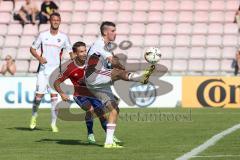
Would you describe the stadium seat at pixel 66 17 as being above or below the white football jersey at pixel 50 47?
above

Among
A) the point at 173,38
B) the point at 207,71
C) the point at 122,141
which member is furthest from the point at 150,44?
the point at 122,141

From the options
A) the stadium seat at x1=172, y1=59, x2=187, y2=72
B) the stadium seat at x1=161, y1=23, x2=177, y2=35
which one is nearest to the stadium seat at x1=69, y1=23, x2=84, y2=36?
the stadium seat at x1=161, y1=23, x2=177, y2=35

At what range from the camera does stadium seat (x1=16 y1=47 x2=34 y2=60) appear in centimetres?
3000

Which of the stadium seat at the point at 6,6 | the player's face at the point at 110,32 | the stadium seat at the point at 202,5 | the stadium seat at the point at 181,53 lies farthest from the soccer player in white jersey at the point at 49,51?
the stadium seat at the point at 6,6

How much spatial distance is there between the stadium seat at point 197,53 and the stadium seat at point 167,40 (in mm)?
941

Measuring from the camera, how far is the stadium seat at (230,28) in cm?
2975

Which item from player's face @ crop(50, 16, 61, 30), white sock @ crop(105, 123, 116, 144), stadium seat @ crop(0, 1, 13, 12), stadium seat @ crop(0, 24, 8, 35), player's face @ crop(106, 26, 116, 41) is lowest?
white sock @ crop(105, 123, 116, 144)

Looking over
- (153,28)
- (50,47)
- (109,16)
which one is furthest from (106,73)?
(109,16)

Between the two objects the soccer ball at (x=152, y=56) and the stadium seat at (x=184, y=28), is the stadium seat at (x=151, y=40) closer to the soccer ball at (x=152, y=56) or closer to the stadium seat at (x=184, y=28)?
the stadium seat at (x=184, y=28)

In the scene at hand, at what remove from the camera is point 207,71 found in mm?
27922

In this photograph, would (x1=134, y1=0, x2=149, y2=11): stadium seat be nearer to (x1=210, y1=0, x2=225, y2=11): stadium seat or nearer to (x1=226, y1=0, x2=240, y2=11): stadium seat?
(x1=210, y1=0, x2=225, y2=11): stadium seat

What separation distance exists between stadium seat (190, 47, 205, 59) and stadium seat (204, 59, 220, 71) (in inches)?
16.1

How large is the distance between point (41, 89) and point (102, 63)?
4425 mm

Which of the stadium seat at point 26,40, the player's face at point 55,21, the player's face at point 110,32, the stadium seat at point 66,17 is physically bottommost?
the player's face at point 110,32
